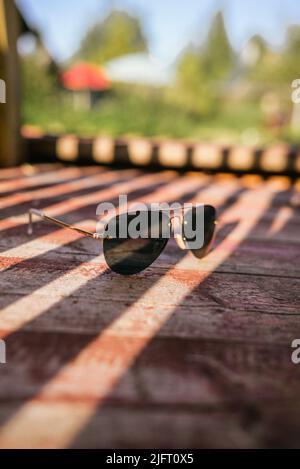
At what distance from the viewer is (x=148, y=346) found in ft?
3.29

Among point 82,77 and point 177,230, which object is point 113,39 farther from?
point 177,230

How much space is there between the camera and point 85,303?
3.99 feet

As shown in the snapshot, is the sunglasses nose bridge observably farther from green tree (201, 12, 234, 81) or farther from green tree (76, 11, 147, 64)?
green tree (201, 12, 234, 81)

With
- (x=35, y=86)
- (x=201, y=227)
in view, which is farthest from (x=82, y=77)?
(x=201, y=227)

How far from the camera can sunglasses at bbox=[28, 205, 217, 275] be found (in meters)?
1.47

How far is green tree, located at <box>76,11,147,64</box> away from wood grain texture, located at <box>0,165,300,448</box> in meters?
39.3

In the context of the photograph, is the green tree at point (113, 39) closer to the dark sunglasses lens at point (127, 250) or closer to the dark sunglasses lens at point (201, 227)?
the dark sunglasses lens at point (201, 227)

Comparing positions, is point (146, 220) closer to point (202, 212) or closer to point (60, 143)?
point (202, 212)

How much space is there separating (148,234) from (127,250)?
0.12 m

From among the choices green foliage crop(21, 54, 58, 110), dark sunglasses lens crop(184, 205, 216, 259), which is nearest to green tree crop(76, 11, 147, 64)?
green foliage crop(21, 54, 58, 110)

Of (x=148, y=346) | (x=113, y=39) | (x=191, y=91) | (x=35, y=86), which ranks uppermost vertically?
(x=113, y=39)

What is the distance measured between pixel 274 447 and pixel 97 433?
31 centimetres

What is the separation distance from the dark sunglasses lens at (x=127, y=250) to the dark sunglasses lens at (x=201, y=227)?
22 centimetres

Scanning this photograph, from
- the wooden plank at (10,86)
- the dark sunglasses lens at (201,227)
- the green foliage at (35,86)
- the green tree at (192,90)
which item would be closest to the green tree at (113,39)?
the green tree at (192,90)
